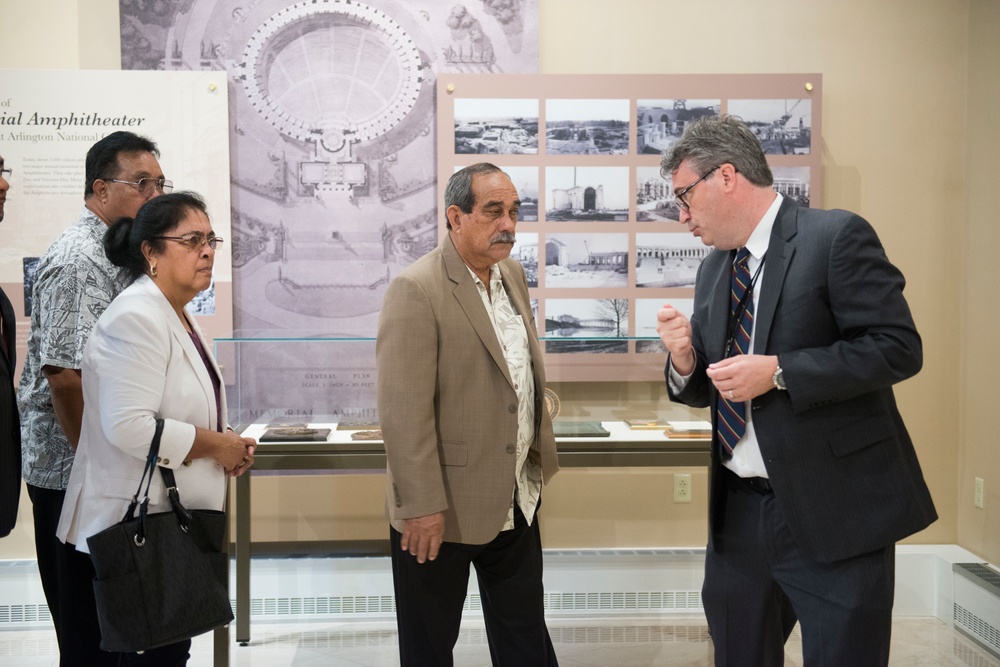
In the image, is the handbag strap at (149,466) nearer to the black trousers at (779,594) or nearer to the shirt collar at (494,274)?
the shirt collar at (494,274)

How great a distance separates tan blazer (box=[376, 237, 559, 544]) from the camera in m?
2.34

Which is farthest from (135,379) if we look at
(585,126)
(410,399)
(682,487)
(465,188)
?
(682,487)

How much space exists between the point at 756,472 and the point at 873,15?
300 cm

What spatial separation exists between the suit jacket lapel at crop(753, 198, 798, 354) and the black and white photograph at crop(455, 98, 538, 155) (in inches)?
84.9

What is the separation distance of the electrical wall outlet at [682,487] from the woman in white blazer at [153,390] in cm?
238

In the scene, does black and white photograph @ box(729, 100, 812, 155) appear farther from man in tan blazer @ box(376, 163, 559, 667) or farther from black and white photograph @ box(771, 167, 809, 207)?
man in tan blazer @ box(376, 163, 559, 667)

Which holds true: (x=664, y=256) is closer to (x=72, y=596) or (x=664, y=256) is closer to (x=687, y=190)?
(x=687, y=190)

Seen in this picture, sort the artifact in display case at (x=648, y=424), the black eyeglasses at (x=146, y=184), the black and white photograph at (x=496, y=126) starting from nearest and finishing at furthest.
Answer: the black eyeglasses at (x=146, y=184) → the artifact in display case at (x=648, y=424) → the black and white photograph at (x=496, y=126)

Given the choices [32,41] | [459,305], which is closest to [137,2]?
[32,41]

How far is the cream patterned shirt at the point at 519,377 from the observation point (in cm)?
254

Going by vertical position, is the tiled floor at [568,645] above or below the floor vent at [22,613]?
below

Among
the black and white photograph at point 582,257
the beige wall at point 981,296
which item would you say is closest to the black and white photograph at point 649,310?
the black and white photograph at point 582,257

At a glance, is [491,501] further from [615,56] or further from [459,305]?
[615,56]

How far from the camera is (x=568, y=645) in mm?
3760
